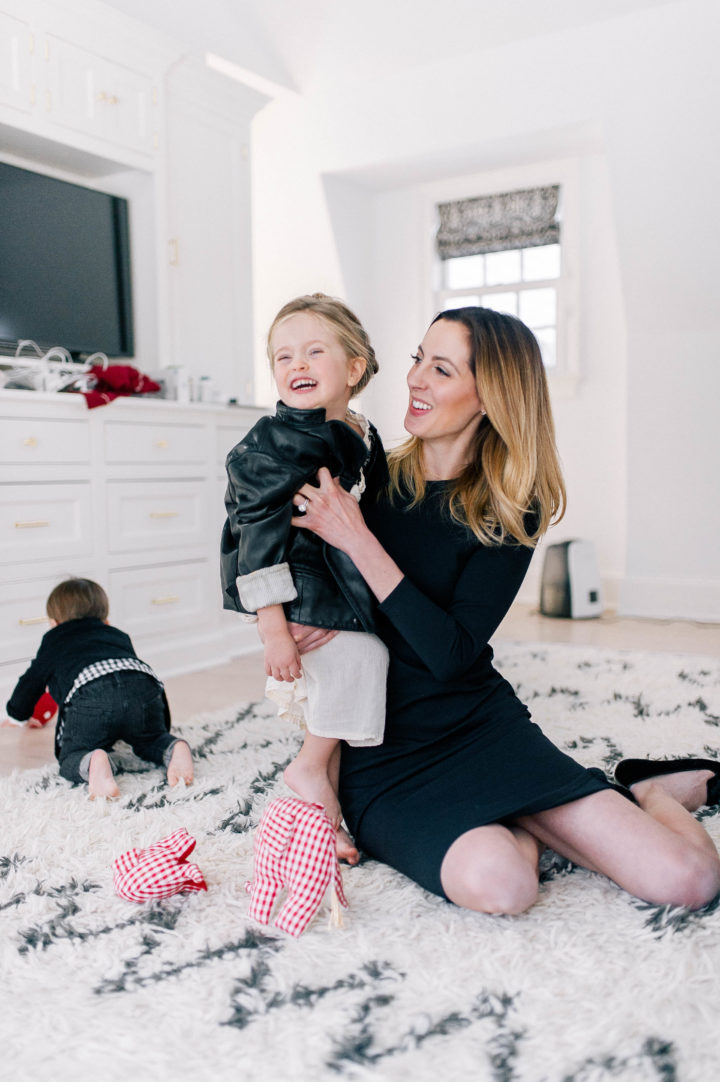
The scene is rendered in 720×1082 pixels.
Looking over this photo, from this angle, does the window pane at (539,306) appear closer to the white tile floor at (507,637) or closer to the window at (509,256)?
the window at (509,256)

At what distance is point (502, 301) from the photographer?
5.23 m

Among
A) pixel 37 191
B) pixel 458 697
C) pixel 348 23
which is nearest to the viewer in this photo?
pixel 458 697

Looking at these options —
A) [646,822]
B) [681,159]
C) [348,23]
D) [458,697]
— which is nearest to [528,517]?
[458,697]

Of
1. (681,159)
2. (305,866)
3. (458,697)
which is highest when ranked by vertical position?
(681,159)

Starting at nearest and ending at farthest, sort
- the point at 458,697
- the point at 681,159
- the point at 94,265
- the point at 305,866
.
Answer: the point at 305,866 → the point at 458,697 → the point at 94,265 → the point at 681,159

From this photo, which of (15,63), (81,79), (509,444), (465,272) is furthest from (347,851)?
(465,272)

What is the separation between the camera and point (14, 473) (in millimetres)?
2762

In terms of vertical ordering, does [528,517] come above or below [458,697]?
above

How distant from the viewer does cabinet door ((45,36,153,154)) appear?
3189 mm

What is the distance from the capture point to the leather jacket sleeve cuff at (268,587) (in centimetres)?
142

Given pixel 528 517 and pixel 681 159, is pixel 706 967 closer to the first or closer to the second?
pixel 528 517

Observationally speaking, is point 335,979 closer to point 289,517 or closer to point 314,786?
point 314,786

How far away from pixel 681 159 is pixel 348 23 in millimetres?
1734

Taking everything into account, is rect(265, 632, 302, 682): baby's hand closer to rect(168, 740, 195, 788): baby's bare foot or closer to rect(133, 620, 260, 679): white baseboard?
rect(168, 740, 195, 788): baby's bare foot
